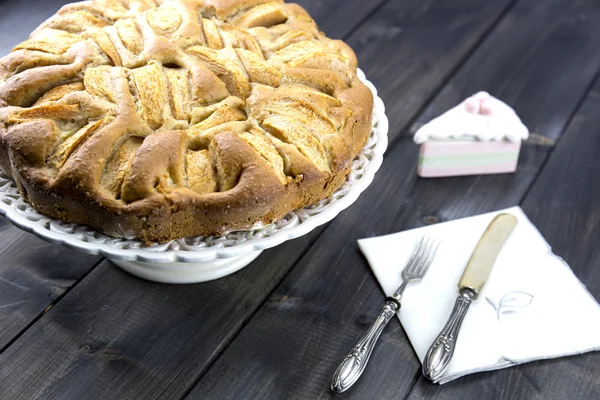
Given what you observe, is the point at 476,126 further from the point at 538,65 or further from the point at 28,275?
the point at 28,275

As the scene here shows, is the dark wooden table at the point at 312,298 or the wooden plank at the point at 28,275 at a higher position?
the wooden plank at the point at 28,275

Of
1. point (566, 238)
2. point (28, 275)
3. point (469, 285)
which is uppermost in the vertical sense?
point (28, 275)

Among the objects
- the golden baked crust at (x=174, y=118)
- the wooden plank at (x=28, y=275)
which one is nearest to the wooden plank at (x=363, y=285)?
the golden baked crust at (x=174, y=118)

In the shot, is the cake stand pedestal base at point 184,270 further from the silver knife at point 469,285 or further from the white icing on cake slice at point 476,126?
the white icing on cake slice at point 476,126

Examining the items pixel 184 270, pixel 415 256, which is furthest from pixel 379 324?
pixel 184 270

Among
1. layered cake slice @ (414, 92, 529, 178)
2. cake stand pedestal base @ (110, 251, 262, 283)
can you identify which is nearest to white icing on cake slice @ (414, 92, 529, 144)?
layered cake slice @ (414, 92, 529, 178)
